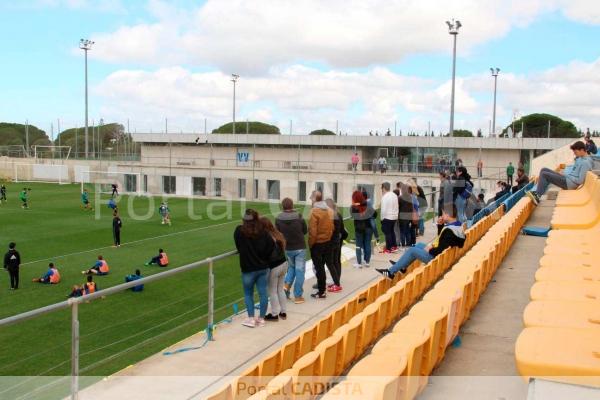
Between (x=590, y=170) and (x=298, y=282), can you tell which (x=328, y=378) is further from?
(x=590, y=170)

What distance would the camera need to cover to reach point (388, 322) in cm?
539

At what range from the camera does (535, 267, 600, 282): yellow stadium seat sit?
15.0 feet

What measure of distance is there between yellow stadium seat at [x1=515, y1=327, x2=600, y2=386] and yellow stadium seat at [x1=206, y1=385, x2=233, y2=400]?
1.54 meters

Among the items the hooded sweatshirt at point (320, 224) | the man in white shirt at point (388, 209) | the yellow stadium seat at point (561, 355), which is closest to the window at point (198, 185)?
the man in white shirt at point (388, 209)

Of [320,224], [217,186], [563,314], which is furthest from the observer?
[217,186]

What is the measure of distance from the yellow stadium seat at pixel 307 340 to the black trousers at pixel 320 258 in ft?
9.20

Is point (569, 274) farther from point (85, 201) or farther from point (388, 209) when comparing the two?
point (85, 201)

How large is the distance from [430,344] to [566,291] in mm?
1320

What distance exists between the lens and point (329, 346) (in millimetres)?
3818

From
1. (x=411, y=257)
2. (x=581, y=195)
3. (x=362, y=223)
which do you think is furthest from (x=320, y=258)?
(x=581, y=195)

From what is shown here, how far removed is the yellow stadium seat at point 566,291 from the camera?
4062 mm

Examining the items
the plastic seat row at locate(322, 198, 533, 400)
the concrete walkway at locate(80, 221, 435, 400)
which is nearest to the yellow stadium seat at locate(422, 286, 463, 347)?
the plastic seat row at locate(322, 198, 533, 400)

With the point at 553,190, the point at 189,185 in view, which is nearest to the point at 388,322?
the point at 553,190

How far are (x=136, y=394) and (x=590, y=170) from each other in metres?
8.94
